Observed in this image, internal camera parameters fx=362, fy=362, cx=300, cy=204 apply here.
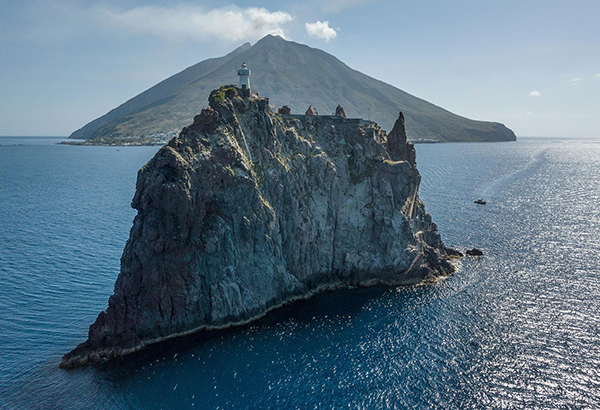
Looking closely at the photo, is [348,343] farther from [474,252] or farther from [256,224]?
[474,252]

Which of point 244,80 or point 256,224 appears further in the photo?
point 244,80

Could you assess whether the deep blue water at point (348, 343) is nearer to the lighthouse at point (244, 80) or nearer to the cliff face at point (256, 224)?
the cliff face at point (256, 224)

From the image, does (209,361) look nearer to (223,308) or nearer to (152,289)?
(223,308)

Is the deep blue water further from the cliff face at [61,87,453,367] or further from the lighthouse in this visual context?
the lighthouse

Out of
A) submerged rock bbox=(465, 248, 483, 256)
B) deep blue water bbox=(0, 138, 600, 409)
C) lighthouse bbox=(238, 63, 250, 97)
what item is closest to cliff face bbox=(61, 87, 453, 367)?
lighthouse bbox=(238, 63, 250, 97)

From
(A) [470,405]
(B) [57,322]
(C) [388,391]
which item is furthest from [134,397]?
(A) [470,405]

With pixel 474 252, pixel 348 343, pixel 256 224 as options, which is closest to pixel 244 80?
pixel 256 224

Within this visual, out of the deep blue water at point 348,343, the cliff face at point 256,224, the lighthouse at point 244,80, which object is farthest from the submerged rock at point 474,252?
the lighthouse at point 244,80
